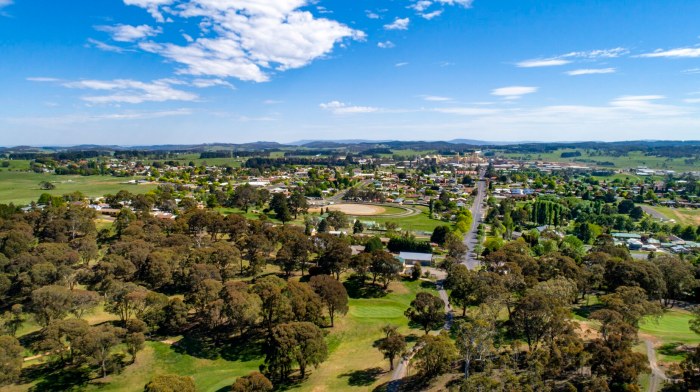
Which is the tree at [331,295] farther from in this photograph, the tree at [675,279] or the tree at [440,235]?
the tree at [440,235]

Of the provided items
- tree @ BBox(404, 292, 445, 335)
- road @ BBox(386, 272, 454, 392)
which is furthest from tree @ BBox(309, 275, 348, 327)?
road @ BBox(386, 272, 454, 392)

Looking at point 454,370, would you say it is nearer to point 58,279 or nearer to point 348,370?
point 348,370

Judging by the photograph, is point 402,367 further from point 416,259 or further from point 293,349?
point 416,259

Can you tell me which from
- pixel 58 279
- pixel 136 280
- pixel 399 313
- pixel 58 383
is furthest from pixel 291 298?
pixel 58 279

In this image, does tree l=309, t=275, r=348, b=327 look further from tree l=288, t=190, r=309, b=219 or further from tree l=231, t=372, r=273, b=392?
tree l=288, t=190, r=309, b=219

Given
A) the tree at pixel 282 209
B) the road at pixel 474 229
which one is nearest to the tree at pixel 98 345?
the road at pixel 474 229
